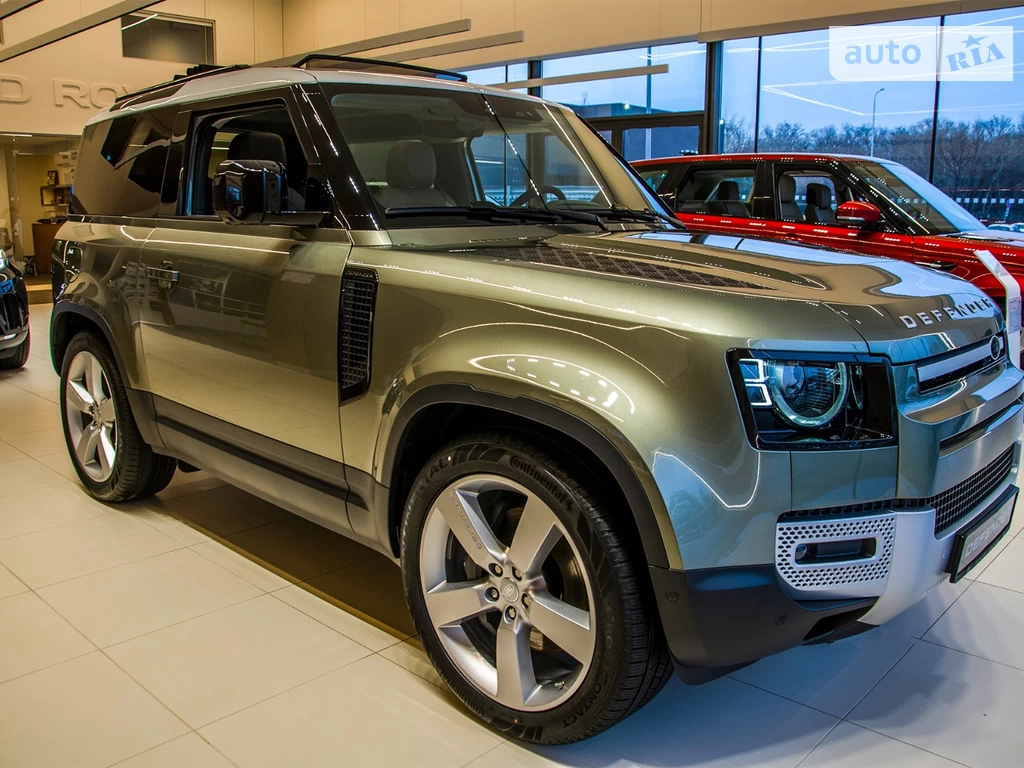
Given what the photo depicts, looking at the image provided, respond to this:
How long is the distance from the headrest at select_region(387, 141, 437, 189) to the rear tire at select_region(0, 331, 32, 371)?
18.2ft

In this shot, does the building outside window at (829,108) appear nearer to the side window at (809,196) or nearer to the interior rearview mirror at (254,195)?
the side window at (809,196)

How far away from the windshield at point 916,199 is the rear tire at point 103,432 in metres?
4.91

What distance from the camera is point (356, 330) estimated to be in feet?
7.54

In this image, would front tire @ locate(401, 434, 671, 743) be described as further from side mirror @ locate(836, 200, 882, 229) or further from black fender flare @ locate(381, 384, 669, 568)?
side mirror @ locate(836, 200, 882, 229)

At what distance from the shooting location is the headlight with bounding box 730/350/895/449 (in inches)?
66.1

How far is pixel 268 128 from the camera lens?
2879 mm

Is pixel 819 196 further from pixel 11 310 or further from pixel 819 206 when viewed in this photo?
pixel 11 310

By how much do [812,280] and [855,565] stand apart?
67cm

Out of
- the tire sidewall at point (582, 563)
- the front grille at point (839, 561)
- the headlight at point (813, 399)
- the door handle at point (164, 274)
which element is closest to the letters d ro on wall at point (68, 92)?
the door handle at point (164, 274)

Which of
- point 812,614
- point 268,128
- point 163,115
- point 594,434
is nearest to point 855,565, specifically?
point 812,614

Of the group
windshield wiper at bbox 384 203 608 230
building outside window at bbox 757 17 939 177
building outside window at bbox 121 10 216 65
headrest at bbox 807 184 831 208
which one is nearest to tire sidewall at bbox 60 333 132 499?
windshield wiper at bbox 384 203 608 230

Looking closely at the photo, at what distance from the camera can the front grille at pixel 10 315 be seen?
6.59 m

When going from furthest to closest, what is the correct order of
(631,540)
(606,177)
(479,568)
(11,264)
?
(11,264)
(606,177)
(479,568)
(631,540)

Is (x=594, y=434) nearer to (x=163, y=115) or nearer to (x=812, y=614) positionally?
(x=812, y=614)
